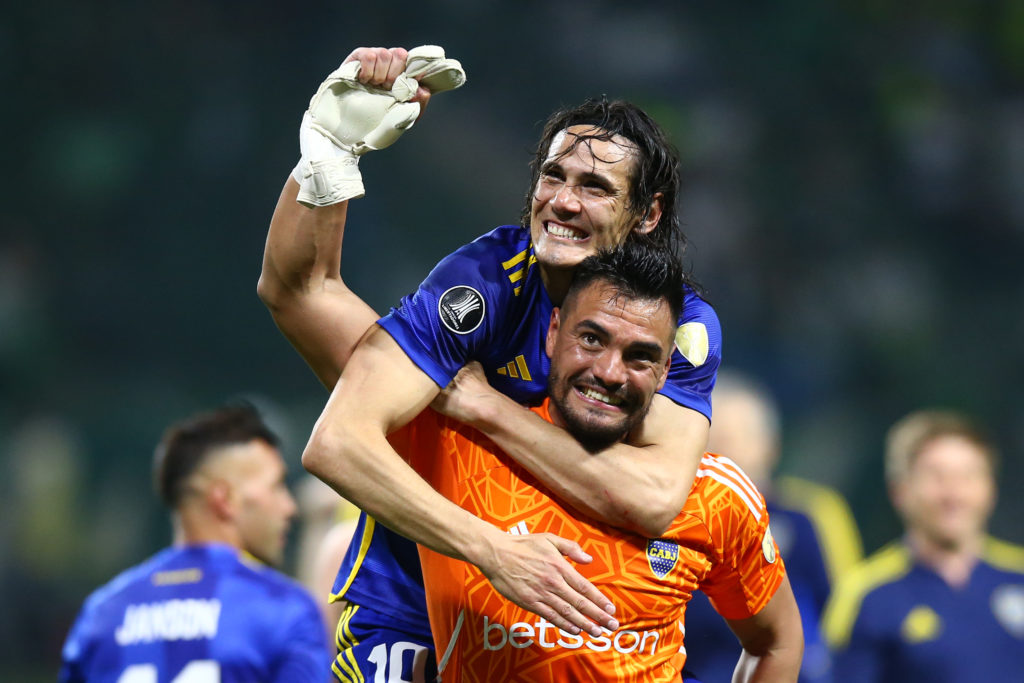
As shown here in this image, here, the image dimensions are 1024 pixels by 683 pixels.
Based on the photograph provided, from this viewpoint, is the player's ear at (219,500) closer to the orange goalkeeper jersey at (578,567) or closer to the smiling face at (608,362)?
the orange goalkeeper jersey at (578,567)

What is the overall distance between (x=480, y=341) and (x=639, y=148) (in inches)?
28.9

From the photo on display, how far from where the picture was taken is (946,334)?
428 inches

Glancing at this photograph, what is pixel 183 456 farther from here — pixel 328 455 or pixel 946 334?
pixel 946 334

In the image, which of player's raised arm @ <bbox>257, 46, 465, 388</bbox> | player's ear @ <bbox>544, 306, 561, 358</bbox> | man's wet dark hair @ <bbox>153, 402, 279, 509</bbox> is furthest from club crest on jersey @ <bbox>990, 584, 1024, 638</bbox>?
player's raised arm @ <bbox>257, 46, 465, 388</bbox>

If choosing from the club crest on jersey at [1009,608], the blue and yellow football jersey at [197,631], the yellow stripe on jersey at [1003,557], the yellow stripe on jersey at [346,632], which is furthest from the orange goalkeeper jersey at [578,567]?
the yellow stripe on jersey at [1003,557]

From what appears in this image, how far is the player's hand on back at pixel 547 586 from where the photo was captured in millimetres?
2504

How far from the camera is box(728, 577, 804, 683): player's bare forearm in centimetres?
323

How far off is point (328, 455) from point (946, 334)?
944 centimetres

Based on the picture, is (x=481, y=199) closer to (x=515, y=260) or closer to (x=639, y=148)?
(x=639, y=148)

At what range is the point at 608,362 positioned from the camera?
9.09 feet

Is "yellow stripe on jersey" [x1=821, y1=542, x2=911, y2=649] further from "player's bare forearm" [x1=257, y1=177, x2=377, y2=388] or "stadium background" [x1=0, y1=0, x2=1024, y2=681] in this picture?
"stadium background" [x1=0, y1=0, x2=1024, y2=681]

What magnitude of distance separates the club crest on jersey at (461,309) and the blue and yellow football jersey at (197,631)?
5.71 ft

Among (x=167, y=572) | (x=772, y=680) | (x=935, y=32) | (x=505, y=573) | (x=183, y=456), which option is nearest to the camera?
(x=505, y=573)

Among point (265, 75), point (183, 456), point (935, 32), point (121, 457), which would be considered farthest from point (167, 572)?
point (935, 32)
